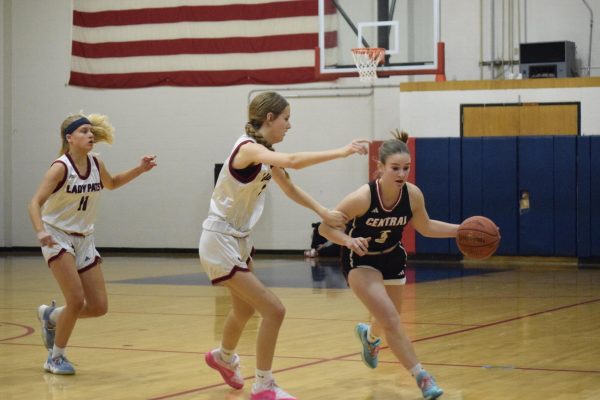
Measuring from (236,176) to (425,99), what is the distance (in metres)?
12.9

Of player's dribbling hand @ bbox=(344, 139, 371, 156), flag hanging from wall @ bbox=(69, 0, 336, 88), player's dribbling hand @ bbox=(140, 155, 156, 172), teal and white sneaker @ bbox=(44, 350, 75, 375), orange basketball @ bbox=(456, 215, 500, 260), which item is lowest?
teal and white sneaker @ bbox=(44, 350, 75, 375)

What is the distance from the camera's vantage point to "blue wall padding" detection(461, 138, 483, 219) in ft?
58.1

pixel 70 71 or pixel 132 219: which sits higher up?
pixel 70 71

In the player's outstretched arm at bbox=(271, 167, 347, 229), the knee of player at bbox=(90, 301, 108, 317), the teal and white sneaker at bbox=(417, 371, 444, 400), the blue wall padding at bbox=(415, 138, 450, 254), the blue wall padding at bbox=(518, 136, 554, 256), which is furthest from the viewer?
the blue wall padding at bbox=(415, 138, 450, 254)

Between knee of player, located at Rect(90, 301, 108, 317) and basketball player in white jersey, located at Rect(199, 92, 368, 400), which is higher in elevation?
basketball player in white jersey, located at Rect(199, 92, 368, 400)

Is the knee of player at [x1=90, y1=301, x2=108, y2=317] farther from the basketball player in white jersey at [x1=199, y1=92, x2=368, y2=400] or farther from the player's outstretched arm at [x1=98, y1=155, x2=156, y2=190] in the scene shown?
the basketball player in white jersey at [x1=199, y1=92, x2=368, y2=400]

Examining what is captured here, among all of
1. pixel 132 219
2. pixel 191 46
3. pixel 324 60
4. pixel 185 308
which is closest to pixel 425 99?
pixel 324 60

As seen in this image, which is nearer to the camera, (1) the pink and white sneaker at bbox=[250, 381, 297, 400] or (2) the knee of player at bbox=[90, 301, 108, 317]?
(1) the pink and white sneaker at bbox=[250, 381, 297, 400]

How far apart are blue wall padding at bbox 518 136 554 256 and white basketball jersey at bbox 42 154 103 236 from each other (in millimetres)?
11894

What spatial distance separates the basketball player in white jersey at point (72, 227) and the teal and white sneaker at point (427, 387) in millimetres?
2432

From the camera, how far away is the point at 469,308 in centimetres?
1048

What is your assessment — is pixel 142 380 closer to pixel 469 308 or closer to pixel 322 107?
pixel 469 308

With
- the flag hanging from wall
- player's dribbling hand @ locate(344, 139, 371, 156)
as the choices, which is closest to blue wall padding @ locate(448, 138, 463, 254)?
the flag hanging from wall

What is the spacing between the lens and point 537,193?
690 inches
